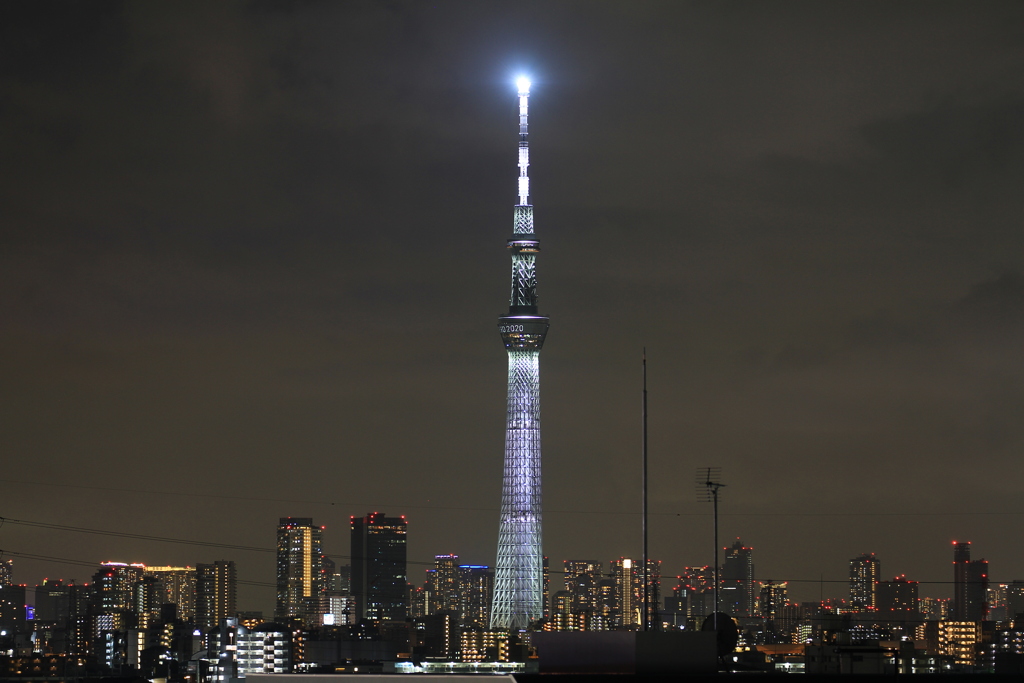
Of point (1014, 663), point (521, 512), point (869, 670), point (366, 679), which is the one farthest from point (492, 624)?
point (366, 679)

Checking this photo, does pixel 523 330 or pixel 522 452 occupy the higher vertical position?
pixel 523 330

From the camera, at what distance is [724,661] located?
2004 inches

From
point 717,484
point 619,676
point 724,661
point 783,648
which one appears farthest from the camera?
point 783,648

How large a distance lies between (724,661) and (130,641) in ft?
363

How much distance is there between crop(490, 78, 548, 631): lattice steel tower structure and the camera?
7549 inches

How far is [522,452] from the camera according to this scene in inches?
7648

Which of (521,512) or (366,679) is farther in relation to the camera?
(521,512)

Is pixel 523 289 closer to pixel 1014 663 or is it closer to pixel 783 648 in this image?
pixel 783 648

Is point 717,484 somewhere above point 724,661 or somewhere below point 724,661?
above

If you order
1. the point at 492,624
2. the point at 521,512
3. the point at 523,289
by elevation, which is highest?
the point at 523,289

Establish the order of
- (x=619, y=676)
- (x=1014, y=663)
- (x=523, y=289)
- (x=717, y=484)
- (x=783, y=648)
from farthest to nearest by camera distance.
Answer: (x=523, y=289)
(x=783, y=648)
(x=717, y=484)
(x=1014, y=663)
(x=619, y=676)

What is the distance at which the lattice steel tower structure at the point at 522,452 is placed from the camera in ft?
629

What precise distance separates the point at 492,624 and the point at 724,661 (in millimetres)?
150700

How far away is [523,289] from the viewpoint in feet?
629
